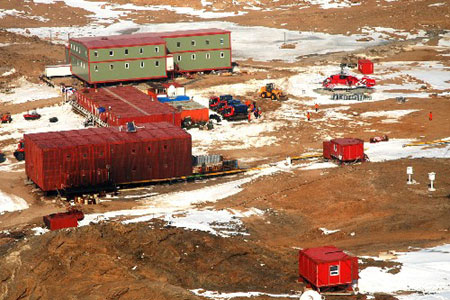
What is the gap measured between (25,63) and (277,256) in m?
67.3

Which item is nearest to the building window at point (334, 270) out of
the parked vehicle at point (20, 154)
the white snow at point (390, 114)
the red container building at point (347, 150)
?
the red container building at point (347, 150)

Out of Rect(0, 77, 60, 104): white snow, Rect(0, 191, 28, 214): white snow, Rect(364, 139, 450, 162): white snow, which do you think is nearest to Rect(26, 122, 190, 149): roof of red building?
Rect(0, 191, 28, 214): white snow

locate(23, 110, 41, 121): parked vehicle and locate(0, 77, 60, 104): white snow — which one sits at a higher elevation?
locate(0, 77, 60, 104): white snow

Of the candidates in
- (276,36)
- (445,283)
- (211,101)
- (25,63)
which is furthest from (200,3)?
(445,283)

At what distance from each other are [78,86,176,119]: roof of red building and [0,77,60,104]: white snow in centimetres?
934

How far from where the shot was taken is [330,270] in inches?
1583

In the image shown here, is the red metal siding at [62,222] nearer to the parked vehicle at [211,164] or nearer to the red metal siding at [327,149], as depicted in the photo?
the parked vehicle at [211,164]

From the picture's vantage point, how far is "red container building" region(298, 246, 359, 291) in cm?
4012

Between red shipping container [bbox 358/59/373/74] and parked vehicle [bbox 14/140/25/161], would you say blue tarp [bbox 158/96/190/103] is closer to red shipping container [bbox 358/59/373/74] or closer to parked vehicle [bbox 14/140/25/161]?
parked vehicle [bbox 14/140/25/161]

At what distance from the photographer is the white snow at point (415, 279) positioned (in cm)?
3984

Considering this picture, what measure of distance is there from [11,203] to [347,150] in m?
23.8

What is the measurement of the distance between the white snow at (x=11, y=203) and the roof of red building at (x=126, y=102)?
47.8 ft

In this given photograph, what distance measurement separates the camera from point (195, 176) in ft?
213

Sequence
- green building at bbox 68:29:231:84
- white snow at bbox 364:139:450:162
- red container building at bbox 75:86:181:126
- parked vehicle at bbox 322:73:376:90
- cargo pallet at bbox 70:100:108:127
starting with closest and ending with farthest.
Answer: white snow at bbox 364:139:450:162 → red container building at bbox 75:86:181:126 → cargo pallet at bbox 70:100:108:127 → parked vehicle at bbox 322:73:376:90 → green building at bbox 68:29:231:84
